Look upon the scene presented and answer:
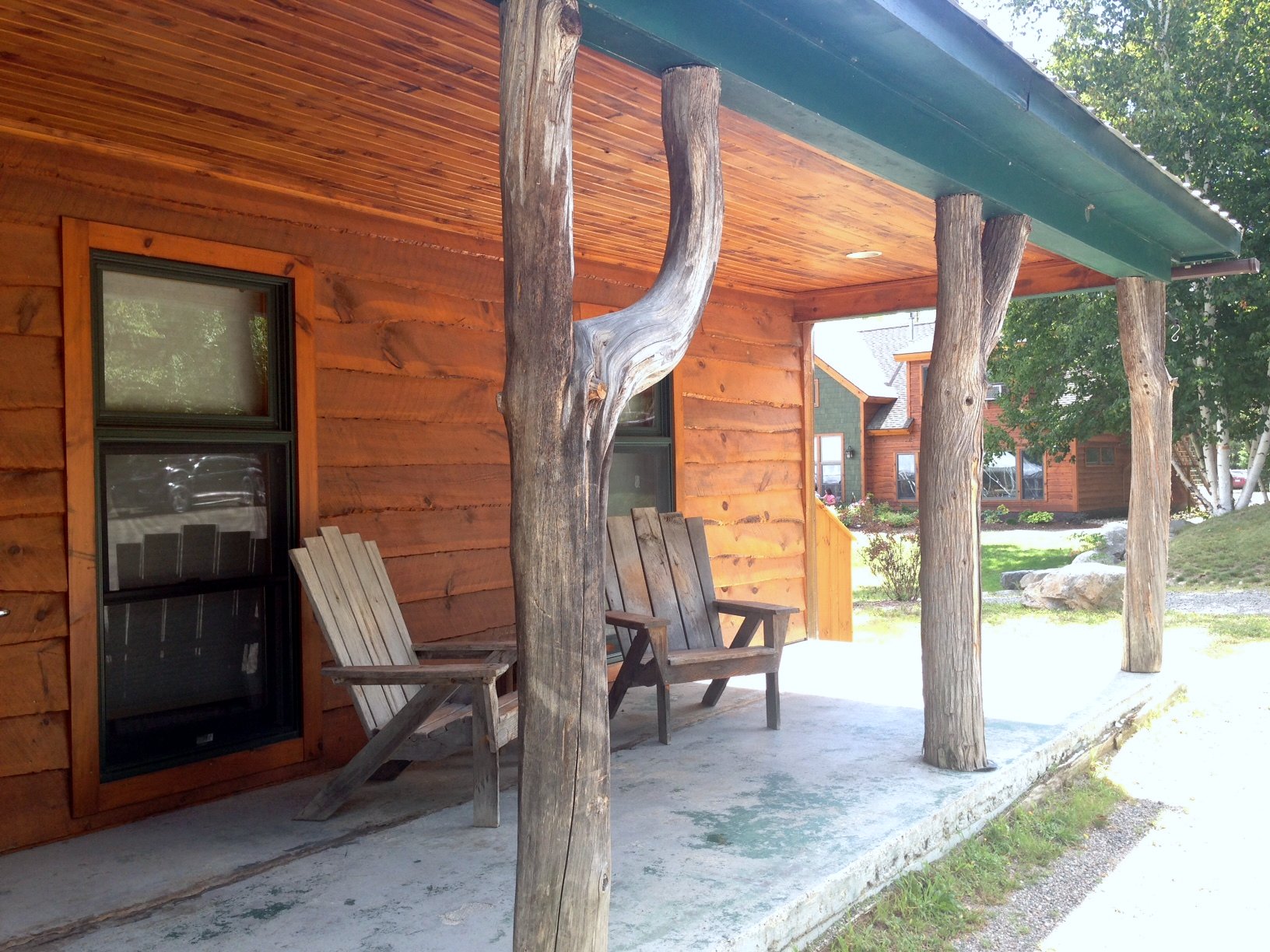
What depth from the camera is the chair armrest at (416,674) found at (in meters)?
3.14

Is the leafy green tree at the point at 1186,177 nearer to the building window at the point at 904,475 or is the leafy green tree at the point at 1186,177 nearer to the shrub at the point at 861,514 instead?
the shrub at the point at 861,514

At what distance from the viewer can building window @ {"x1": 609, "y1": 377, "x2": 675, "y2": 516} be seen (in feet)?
18.6

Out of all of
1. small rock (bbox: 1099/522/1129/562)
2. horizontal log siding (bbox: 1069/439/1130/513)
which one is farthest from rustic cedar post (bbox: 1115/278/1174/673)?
horizontal log siding (bbox: 1069/439/1130/513)

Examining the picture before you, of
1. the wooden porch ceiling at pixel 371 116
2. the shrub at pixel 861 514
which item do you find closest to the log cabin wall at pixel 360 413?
the wooden porch ceiling at pixel 371 116

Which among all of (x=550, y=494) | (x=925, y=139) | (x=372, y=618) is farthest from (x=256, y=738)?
(x=925, y=139)

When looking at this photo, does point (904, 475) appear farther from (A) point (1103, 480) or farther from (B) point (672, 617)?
(B) point (672, 617)

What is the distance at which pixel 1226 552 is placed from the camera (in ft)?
37.6

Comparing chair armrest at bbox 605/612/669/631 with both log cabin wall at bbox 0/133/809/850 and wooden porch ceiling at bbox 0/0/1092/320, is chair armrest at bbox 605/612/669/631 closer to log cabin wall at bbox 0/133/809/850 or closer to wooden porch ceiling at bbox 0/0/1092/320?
log cabin wall at bbox 0/133/809/850

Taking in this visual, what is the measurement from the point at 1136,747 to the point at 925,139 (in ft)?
9.88

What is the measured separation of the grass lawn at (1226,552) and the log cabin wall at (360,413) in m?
6.32

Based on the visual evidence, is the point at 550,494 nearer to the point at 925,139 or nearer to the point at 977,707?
the point at 925,139

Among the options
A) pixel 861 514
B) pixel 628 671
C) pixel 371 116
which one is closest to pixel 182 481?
pixel 371 116

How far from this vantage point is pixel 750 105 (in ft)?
9.40

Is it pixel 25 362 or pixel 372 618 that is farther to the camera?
pixel 372 618
